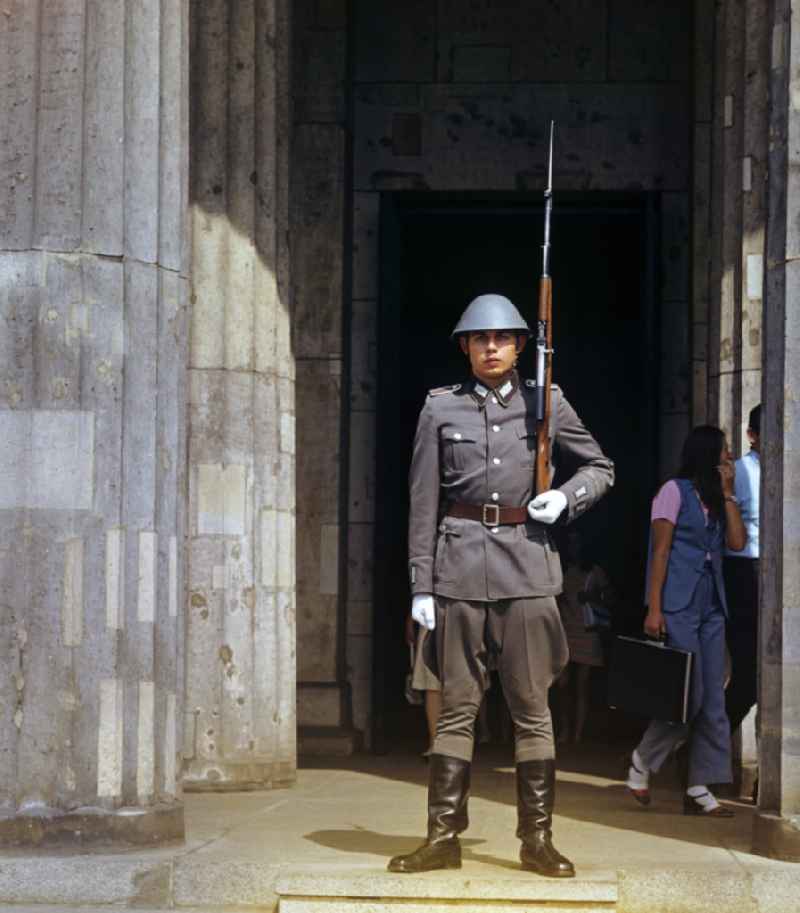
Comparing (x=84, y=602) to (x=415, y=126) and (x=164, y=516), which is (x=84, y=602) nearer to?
(x=164, y=516)

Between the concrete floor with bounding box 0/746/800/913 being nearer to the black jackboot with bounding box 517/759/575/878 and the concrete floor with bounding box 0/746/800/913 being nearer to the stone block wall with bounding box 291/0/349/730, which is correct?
the black jackboot with bounding box 517/759/575/878

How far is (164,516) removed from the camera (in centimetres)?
865

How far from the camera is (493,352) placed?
27.2 ft

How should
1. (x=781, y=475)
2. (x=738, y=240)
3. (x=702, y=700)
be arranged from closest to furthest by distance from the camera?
(x=781, y=475)
(x=702, y=700)
(x=738, y=240)

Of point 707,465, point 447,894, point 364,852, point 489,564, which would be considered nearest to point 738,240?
point 707,465

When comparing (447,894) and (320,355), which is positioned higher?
(320,355)

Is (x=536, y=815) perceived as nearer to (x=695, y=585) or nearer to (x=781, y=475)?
(x=781, y=475)

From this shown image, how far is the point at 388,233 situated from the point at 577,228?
2.46 metres

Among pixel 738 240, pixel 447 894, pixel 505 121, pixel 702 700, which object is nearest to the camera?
pixel 447 894

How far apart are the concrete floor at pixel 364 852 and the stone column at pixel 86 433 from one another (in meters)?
0.28

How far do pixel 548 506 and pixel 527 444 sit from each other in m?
0.33

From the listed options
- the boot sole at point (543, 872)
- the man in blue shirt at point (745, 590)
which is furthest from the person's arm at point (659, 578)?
the boot sole at point (543, 872)

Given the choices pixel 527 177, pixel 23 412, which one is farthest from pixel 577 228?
pixel 23 412

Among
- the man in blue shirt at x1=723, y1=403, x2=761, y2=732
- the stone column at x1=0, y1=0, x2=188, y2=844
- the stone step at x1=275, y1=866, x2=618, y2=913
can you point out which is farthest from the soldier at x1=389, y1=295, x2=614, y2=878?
the man in blue shirt at x1=723, y1=403, x2=761, y2=732
